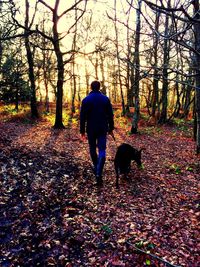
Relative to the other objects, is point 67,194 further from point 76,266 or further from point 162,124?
point 162,124

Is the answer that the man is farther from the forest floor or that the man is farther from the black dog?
the forest floor

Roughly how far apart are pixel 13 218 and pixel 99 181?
2.38m

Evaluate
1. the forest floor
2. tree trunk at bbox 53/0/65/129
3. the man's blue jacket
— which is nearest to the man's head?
the man's blue jacket

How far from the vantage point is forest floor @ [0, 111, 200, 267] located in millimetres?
4312

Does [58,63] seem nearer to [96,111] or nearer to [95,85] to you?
[95,85]

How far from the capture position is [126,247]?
14.8 feet

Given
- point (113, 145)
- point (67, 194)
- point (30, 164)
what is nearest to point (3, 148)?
point (30, 164)

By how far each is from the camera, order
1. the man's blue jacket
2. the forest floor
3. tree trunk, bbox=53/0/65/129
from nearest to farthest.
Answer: the forest floor → the man's blue jacket → tree trunk, bbox=53/0/65/129

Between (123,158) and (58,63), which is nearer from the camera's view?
(123,158)

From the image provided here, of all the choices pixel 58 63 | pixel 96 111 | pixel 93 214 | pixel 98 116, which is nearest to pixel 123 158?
pixel 98 116

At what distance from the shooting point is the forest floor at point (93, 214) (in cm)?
431

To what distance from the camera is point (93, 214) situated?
5.61 m

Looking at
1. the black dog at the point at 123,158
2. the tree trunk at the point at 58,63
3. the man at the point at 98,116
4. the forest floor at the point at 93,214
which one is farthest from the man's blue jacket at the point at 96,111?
the tree trunk at the point at 58,63

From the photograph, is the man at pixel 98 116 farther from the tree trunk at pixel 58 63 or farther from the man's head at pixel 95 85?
the tree trunk at pixel 58 63
